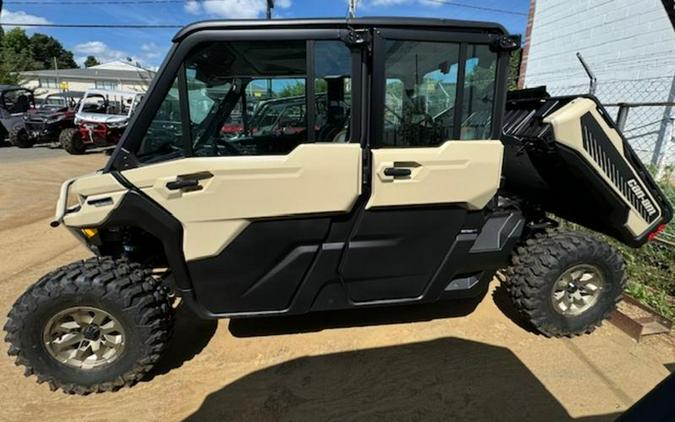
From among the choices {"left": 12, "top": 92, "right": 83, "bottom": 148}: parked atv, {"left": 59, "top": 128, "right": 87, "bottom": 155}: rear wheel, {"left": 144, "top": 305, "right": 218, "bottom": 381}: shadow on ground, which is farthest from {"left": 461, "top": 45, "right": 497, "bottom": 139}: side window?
{"left": 12, "top": 92, "right": 83, "bottom": 148}: parked atv

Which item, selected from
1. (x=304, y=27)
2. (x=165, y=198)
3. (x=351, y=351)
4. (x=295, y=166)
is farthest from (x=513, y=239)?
(x=165, y=198)

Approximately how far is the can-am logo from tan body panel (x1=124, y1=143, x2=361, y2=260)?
208cm

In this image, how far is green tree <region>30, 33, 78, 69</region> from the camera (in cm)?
7612

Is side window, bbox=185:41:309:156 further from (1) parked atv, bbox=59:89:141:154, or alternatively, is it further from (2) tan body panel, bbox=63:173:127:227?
(1) parked atv, bbox=59:89:141:154

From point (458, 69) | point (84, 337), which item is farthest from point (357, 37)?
point (84, 337)

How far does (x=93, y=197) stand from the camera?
2453 millimetres

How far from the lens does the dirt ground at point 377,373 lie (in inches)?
98.3

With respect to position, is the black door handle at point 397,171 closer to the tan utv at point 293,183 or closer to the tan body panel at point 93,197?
the tan utv at point 293,183

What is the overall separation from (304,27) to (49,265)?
4078 millimetres

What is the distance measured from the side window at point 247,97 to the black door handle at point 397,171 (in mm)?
548

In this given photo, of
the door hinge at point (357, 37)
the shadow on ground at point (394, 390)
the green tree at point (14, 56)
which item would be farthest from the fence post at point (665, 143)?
the green tree at point (14, 56)

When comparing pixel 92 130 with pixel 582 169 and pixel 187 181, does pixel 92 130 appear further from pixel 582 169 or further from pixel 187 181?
pixel 582 169

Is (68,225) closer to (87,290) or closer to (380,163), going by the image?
(87,290)

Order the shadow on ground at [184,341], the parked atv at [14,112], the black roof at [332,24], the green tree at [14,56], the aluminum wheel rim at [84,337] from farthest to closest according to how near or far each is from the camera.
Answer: the green tree at [14,56], the parked atv at [14,112], the shadow on ground at [184,341], the aluminum wheel rim at [84,337], the black roof at [332,24]
